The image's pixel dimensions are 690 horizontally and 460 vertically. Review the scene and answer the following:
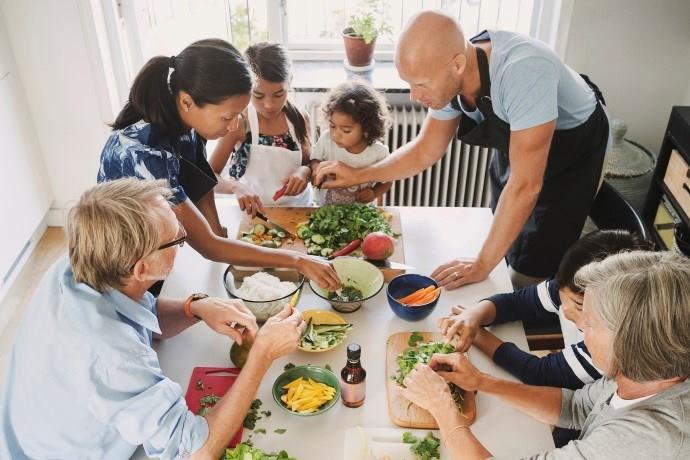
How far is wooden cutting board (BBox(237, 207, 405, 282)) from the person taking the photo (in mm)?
1951

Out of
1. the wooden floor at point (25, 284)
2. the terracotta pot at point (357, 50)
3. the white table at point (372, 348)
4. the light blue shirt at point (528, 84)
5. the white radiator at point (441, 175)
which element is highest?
the light blue shirt at point (528, 84)

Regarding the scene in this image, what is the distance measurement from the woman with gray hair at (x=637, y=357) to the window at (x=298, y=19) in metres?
2.54

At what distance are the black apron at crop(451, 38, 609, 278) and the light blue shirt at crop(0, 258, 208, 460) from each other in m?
1.28

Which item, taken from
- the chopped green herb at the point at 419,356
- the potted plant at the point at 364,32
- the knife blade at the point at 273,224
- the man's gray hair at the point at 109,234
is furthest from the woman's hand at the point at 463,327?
the potted plant at the point at 364,32

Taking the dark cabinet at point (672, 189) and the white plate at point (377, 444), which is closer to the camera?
the white plate at point (377, 444)

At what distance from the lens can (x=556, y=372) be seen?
1506 millimetres

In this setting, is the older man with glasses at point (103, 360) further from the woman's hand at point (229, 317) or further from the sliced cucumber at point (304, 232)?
the sliced cucumber at point (304, 232)

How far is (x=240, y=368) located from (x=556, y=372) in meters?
0.78

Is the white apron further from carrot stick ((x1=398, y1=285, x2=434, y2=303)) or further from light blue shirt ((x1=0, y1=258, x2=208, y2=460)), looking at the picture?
light blue shirt ((x1=0, y1=258, x2=208, y2=460))

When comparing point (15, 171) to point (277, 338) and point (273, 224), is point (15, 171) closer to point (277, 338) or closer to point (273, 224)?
point (273, 224)

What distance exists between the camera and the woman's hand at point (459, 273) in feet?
6.01

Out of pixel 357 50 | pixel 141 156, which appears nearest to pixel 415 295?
pixel 141 156

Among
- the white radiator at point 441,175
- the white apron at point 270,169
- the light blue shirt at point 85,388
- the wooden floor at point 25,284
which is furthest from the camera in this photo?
the white radiator at point 441,175

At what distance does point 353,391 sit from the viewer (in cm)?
139
